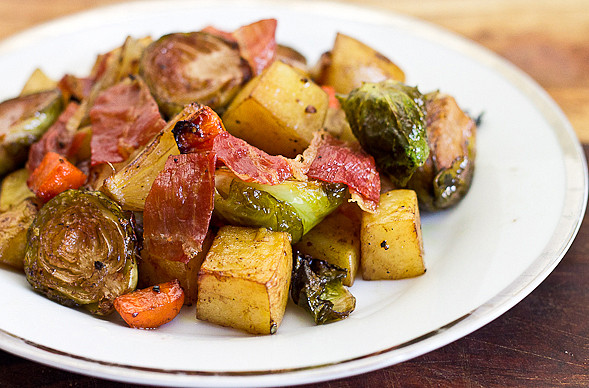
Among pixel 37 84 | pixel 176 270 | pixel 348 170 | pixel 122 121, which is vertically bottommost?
pixel 176 270

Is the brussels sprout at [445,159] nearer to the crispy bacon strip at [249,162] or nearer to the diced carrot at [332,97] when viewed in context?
the diced carrot at [332,97]

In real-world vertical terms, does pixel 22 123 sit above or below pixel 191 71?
below

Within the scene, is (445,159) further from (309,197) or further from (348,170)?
(309,197)

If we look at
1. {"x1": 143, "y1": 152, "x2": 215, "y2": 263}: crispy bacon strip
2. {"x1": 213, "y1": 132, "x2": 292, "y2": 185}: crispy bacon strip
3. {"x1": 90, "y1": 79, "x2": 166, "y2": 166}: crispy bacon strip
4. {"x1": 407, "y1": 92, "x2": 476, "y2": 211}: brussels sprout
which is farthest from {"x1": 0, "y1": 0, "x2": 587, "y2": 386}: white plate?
{"x1": 90, "y1": 79, "x2": 166, "y2": 166}: crispy bacon strip

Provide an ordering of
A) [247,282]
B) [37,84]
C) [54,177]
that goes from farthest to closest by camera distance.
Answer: [37,84] → [54,177] → [247,282]

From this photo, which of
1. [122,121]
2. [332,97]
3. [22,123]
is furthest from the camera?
[332,97]

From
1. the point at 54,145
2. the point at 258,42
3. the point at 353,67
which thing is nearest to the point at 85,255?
the point at 54,145

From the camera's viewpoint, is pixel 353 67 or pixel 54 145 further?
pixel 353 67

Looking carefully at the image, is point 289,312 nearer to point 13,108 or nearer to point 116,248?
point 116,248
